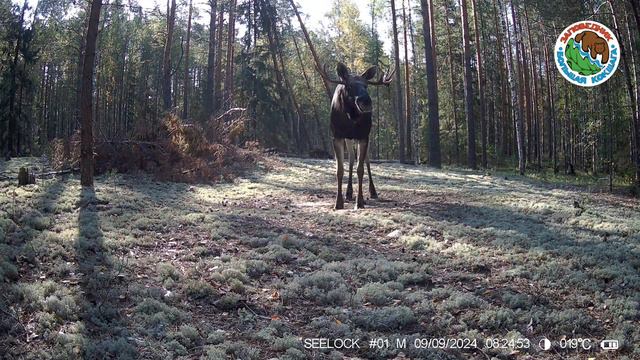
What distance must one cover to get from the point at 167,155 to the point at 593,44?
1333 centimetres

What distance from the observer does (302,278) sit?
573 centimetres

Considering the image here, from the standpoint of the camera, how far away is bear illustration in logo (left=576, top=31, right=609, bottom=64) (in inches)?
576

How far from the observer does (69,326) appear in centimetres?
403

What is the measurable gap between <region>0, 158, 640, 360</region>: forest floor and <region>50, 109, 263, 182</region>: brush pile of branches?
391 cm

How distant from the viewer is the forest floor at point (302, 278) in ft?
13.7

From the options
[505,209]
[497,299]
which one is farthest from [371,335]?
[505,209]

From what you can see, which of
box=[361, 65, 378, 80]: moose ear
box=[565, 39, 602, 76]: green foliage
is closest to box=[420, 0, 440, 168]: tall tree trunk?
box=[565, 39, 602, 76]: green foliage

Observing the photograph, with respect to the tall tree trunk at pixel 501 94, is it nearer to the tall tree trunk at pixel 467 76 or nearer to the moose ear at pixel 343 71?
the tall tree trunk at pixel 467 76

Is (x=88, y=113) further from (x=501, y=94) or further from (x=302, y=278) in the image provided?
(x=501, y=94)

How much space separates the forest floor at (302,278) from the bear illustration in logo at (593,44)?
7.47 m

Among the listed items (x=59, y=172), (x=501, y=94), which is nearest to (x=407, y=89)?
(x=501, y=94)

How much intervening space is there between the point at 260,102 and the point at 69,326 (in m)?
26.7

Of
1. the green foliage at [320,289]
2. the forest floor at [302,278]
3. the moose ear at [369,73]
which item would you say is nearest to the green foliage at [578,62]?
the forest floor at [302,278]

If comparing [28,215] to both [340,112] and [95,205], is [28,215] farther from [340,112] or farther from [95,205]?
[340,112]
